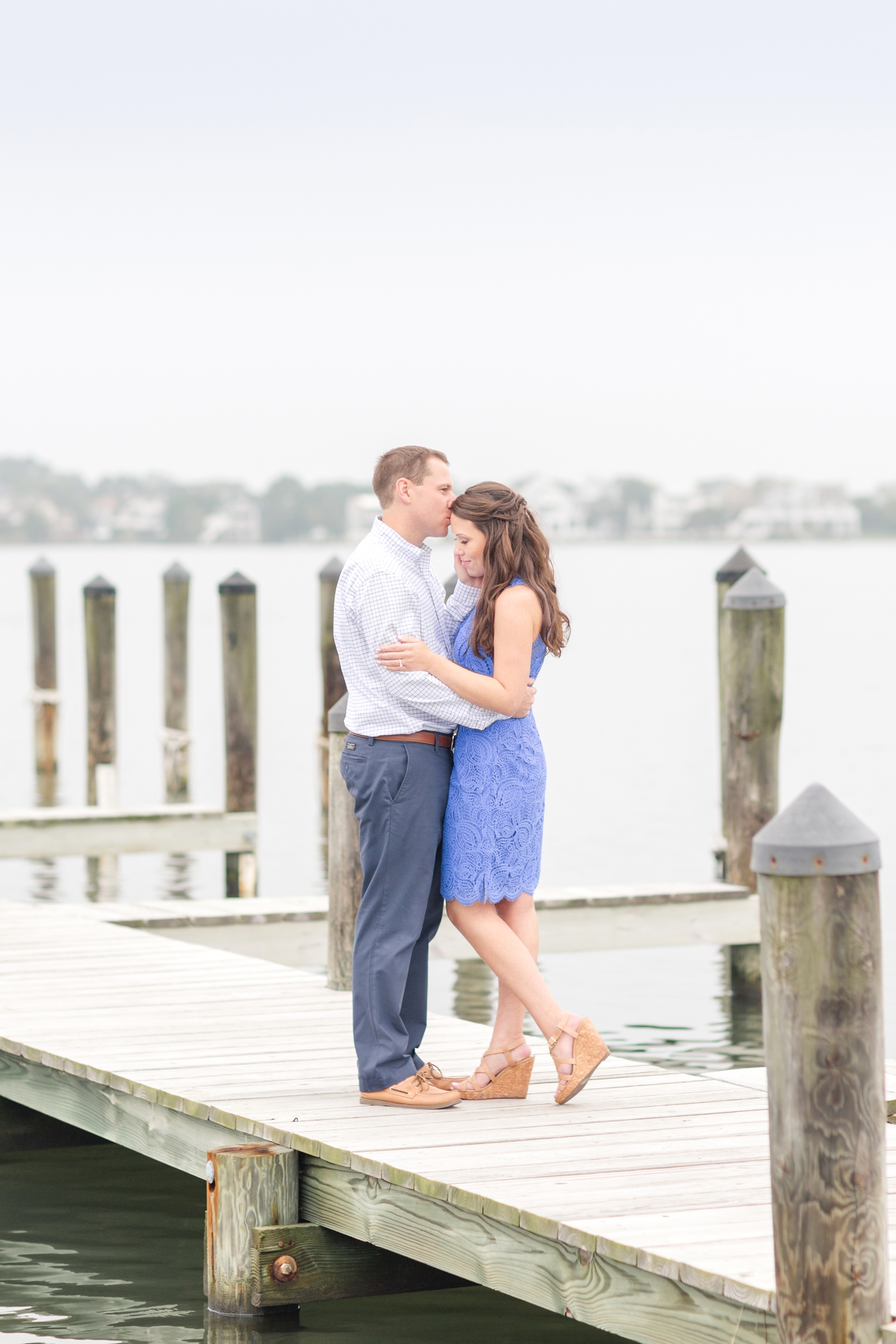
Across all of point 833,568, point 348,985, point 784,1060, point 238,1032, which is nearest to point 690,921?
point 348,985

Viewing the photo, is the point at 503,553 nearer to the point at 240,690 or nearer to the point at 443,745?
the point at 443,745

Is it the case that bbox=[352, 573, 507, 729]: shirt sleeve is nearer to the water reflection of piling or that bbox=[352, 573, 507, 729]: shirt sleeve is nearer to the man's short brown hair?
the man's short brown hair

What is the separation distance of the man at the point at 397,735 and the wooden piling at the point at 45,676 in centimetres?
1671

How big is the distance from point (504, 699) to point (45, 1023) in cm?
232

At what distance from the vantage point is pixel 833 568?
166 m

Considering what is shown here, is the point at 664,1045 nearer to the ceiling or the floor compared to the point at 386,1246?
nearer to the floor

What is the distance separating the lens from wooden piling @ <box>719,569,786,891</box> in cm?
903

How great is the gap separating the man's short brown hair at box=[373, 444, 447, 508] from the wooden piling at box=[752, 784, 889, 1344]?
1.82m

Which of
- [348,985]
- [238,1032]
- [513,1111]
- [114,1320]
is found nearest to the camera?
[513,1111]

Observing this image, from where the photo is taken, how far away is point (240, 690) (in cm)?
1393

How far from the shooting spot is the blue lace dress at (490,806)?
493cm

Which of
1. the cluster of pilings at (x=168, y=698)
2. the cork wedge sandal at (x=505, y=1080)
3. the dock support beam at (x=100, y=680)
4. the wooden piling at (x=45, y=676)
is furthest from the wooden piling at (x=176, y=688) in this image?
the cork wedge sandal at (x=505, y=1080)

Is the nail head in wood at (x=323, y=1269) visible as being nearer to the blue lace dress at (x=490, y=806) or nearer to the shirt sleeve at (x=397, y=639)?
the blue lace dress at (x=490, y=806)

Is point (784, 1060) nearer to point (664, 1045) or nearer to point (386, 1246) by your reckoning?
point (386, 1246)
